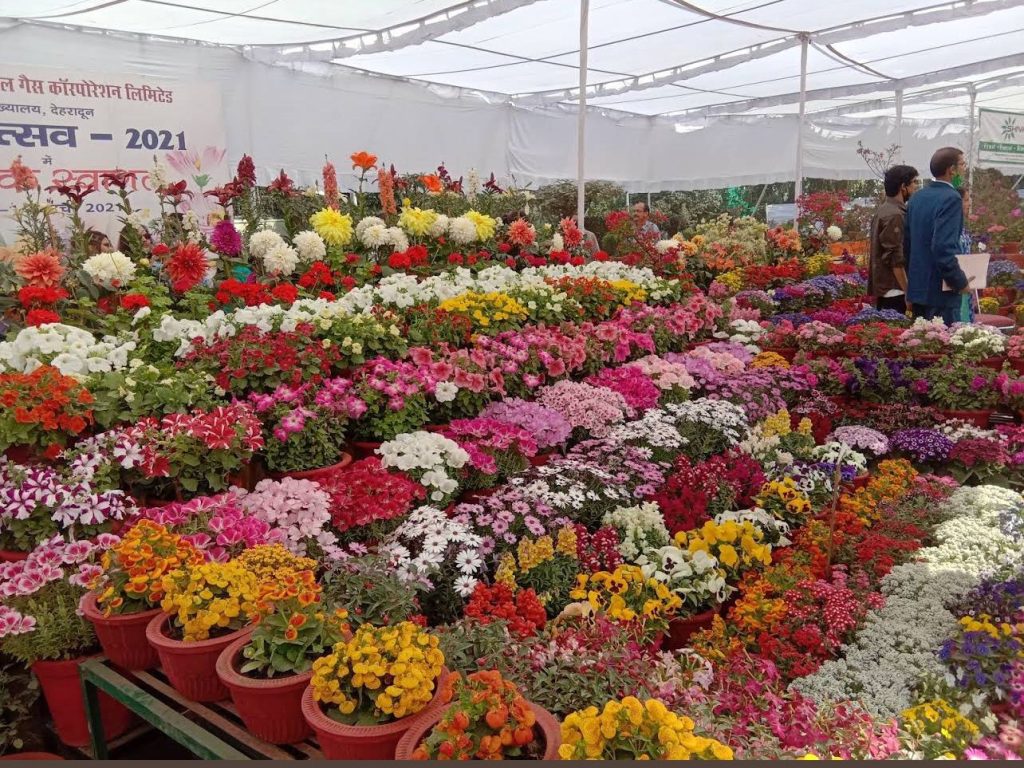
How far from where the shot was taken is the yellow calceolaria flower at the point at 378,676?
165 cm

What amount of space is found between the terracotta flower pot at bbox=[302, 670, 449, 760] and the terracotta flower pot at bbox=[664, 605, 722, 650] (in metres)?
1.23

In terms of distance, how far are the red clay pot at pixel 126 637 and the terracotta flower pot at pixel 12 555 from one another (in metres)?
0.54

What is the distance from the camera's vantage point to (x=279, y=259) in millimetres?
4582

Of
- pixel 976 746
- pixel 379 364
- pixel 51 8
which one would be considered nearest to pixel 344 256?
pixel 379 364

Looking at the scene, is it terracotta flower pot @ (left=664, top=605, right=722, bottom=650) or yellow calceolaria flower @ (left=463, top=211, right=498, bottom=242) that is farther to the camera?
yellow calceolaria flower @ (left=463, top=211, right=498, bottom=242)

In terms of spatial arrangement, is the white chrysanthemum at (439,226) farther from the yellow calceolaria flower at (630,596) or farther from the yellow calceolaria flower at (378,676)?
the yellow calceolaria flower at (378,676)

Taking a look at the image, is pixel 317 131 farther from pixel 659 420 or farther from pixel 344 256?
pixel 659 420

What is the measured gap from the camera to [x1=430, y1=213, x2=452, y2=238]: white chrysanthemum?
5.59 meters

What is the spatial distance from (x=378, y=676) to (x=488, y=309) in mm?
2850

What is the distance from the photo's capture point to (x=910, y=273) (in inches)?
220

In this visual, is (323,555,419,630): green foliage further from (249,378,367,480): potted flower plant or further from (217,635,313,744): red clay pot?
(249,378,367,480): potted flower plant

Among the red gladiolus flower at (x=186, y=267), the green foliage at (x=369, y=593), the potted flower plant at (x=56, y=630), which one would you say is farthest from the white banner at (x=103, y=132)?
the green foliage at (x=369, y=593)

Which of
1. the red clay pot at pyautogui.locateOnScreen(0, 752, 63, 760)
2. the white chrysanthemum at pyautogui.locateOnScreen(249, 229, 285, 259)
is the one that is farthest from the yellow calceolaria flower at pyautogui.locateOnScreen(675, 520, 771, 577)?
the white chrysanthemum at pyautogui.locateOnScreen(249, 229, 285, 259)

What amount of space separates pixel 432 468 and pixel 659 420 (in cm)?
133
